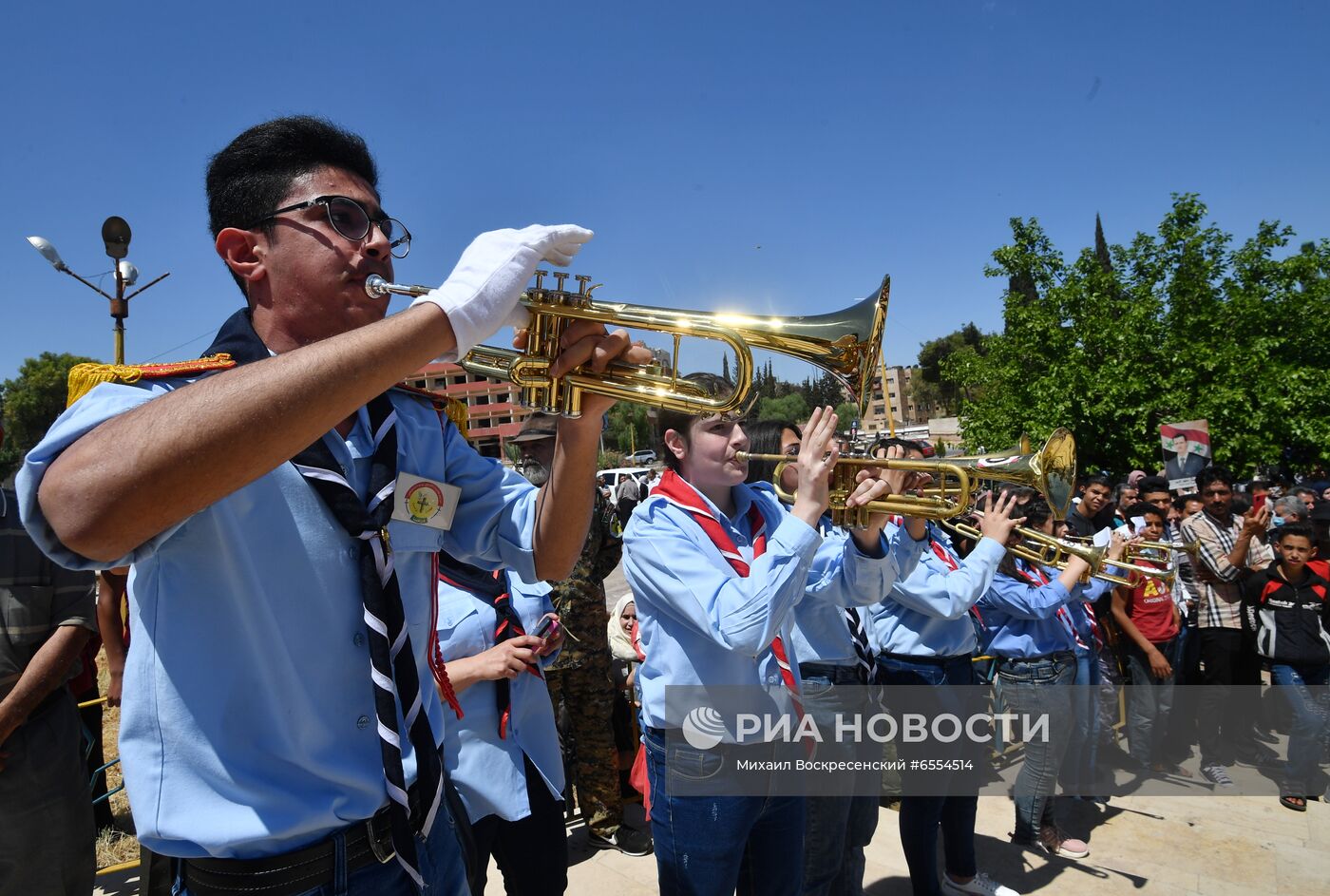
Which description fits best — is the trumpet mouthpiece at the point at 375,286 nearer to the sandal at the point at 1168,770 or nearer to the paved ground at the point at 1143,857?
the paved ground at the point at 1143,857

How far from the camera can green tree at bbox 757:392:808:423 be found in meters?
4.28

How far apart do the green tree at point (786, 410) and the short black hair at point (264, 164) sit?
258 cm

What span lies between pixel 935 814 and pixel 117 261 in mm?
9376

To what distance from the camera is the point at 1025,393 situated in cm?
1962

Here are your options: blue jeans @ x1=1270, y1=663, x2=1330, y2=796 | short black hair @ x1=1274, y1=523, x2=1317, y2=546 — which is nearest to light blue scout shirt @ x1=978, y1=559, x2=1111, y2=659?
short black hair @ x1=1274, y1=523, x2=1317, y2=546

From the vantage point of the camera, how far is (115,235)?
27.5 ft

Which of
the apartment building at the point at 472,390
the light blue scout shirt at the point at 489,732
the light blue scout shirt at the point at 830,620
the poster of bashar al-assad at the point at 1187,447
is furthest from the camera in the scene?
the poster of bashar al-assad at the point at 1187,447

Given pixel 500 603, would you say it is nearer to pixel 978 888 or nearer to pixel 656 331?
pixel 656 331

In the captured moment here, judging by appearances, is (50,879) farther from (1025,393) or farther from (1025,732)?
(1025,393)

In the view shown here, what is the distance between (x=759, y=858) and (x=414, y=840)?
1.88 meters

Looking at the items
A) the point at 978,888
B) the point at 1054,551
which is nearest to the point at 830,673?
the point at 978,888

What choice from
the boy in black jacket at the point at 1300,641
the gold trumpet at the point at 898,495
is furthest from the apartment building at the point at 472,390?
the boy in black jacket at the point at 1300,641

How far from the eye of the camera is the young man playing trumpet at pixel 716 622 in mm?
2836

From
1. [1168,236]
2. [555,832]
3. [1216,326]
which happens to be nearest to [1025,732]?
[555,832]
